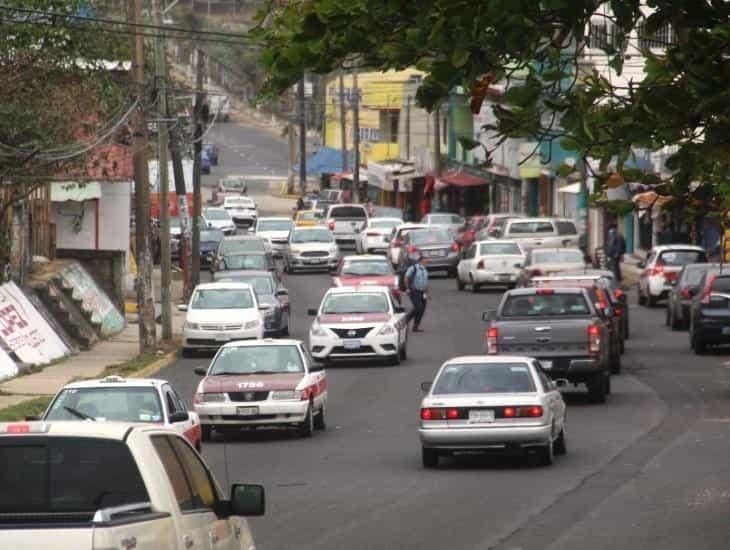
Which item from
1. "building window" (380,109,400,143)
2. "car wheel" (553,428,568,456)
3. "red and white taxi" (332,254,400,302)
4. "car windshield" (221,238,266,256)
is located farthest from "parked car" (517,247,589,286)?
"building window" (380,109,400,143)

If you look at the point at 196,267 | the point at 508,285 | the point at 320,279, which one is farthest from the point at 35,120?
the point at 320,279

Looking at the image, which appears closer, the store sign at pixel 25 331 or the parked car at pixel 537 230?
the store sign at pixel 25 331

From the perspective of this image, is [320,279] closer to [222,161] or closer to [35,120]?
[35,120]

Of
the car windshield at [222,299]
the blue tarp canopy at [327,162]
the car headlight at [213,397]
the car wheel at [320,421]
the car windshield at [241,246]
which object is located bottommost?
the car wheel at [320,421]

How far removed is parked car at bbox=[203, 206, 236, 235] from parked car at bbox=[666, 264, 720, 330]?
35716 millimetres

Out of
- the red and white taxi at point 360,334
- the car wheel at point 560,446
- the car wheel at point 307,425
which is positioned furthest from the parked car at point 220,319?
the car wheel at point 560,446

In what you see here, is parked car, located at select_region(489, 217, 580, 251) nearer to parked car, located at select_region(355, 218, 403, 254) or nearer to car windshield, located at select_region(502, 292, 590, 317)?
parked car, located at select_region(355, 218, 403, 254)

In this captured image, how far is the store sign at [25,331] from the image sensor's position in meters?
37.1

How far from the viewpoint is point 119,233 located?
169 ft

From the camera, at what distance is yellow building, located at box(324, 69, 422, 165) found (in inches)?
4186

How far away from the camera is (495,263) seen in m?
54.2

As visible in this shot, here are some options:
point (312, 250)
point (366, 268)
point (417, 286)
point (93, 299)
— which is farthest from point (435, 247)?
point (93, 299)

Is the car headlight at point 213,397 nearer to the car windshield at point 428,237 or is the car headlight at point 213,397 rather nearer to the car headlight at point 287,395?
the car headlight at point 287,395

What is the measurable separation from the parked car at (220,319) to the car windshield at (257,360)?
11.9 metres
